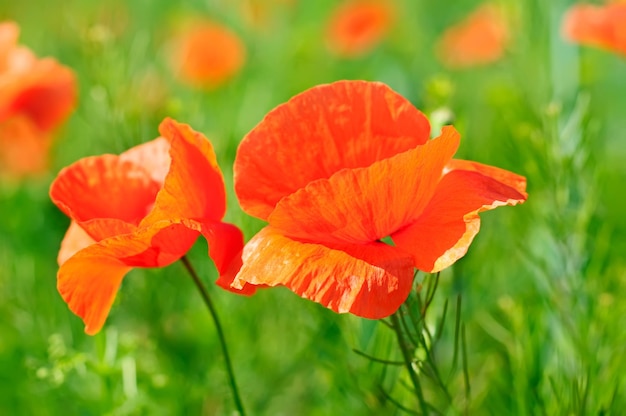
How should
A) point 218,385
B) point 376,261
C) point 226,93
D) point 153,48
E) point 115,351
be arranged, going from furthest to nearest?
point 153,48 < point 226,93 < point 218,385 < point 115,351 < point 376,261

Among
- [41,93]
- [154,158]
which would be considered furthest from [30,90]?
[154,158]

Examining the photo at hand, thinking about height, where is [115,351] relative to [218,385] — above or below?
above

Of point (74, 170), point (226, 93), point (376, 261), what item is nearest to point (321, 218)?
point (376, 261)

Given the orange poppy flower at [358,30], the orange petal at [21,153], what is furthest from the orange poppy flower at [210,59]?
the orange petal at [21,153]

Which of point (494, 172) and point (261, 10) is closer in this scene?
point (494, 172)

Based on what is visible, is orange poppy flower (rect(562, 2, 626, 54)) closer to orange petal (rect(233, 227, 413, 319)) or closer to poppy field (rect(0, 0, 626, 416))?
poppy field (rect(0, 0, 626, 416))

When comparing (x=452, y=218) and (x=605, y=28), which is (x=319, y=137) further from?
(x=605, y=28)

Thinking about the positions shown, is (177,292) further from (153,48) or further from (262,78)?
(153,48)

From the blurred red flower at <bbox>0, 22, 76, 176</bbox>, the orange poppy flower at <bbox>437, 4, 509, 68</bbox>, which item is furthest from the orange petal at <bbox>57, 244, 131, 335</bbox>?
the orange poppy flower at <bbox>437, 4, 509, 68</bbox>
